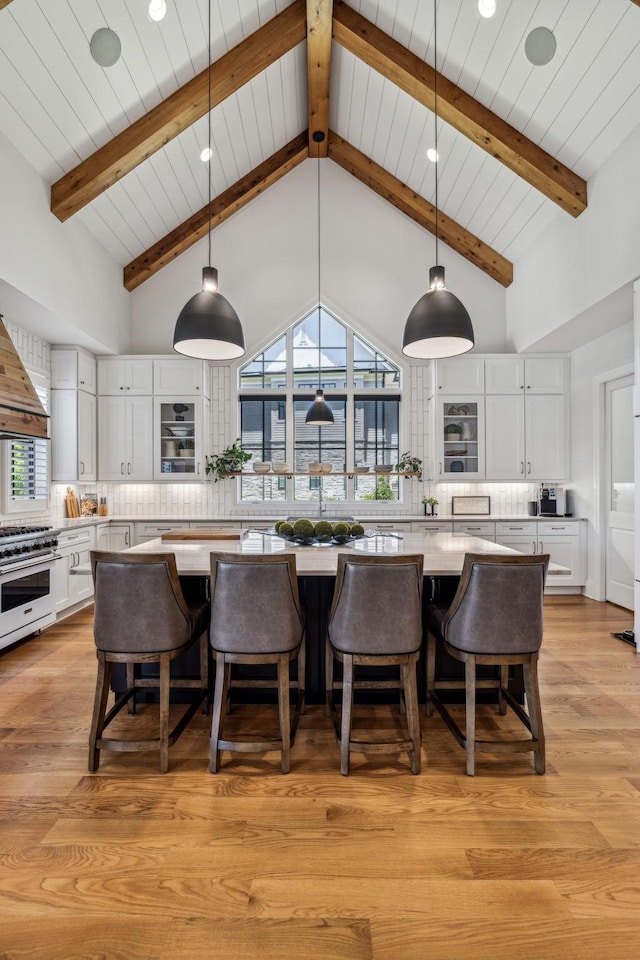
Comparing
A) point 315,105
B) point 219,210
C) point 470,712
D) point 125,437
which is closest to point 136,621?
point 470,712

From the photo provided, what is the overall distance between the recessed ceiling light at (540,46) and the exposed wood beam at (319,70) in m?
1.63

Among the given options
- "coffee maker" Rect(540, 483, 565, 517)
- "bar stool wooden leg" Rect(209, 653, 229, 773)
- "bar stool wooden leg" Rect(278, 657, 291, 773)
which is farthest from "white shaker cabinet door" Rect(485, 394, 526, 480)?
"bar stool wooden leg" Rect(209, 653, 229, 773)

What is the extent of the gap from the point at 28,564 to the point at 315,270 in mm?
4620

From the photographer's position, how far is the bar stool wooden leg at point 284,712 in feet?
7.22

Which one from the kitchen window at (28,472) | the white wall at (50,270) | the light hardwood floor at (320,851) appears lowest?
the light hardwood floor at (320,851)

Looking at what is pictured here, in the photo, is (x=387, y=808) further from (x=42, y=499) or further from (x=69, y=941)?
(x=42, y=499)

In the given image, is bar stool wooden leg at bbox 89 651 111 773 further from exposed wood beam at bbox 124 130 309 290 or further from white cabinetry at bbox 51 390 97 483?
exposed wood beam at bbox 124 130 309 290

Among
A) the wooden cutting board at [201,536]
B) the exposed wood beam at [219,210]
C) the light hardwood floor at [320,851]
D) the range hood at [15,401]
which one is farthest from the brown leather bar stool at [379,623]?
the exposed wood beam at [219,210]

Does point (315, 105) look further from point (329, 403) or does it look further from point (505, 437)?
point (505, 437)

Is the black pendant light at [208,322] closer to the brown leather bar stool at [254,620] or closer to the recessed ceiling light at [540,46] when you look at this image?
the brown leather bar stool at [254,620]

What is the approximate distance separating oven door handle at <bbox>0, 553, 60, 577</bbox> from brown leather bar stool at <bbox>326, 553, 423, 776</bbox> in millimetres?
2671

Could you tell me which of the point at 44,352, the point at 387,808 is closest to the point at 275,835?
the point at 387,808

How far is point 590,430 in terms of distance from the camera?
534 cm

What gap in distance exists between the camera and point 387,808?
6.54 feet
